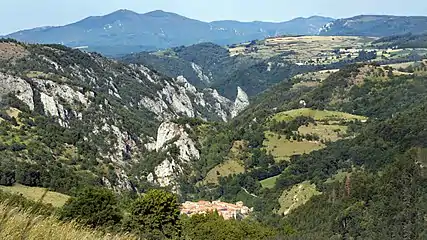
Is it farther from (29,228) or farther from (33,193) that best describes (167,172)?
(29,228)

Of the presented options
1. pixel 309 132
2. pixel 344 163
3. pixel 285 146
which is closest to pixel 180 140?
pixel 285 146

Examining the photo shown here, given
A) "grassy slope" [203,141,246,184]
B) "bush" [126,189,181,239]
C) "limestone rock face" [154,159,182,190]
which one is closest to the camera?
"bush" [126,189,181,239]

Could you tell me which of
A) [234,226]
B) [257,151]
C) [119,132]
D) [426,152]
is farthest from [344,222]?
[119,132]

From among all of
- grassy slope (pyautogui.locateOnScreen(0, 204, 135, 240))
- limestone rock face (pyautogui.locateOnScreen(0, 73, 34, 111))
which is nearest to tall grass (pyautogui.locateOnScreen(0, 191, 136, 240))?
grassy slope (pyautogui.locateOnScreen(0, 204, 135, 240))

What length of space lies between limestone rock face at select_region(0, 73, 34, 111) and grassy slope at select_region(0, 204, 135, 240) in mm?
118561

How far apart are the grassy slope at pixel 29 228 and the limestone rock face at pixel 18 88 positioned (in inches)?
4668

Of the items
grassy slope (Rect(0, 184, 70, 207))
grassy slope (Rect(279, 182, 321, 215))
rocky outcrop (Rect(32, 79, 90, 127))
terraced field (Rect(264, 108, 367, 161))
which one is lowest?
grassy slope (Rect(279, 182, 321, 215))

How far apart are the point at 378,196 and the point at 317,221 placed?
385 inches

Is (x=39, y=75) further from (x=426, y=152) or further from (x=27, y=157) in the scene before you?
(x=426, y=152)

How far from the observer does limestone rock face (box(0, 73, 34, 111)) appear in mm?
118750

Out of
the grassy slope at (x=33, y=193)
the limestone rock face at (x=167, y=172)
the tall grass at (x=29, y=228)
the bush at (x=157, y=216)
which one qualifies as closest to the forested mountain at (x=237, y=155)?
the bush at (x=157, y=216)

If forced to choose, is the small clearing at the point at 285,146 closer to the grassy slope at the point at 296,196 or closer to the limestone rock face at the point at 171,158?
the limestone rock face at the point at 171,158

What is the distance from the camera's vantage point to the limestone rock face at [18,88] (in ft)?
390

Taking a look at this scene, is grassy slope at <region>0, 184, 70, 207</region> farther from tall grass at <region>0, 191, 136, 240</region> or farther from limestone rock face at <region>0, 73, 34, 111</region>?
limestone rock face at <region>0, 73, 34, 111</region>
